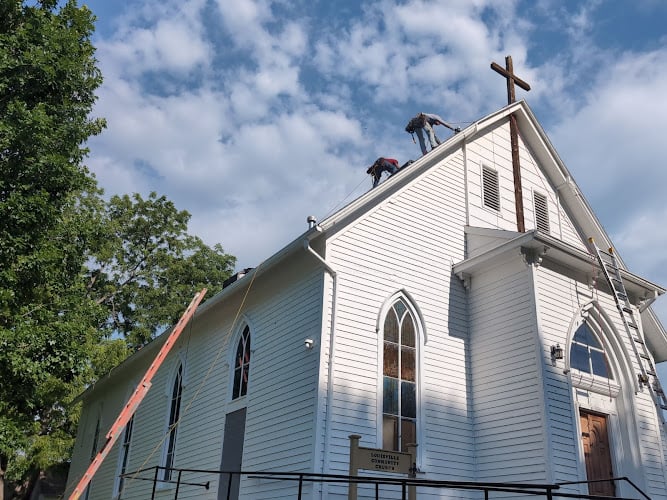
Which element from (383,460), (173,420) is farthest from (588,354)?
(173,420)

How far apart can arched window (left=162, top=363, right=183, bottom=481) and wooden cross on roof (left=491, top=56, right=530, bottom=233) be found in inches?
368

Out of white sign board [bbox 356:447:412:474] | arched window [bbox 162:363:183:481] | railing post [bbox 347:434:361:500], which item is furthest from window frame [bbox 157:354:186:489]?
white sign board [bbox 356:447:412:474]

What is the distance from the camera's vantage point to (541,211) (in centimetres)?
1529

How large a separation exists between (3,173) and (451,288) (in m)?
9.82

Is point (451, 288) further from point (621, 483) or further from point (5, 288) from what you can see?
point (5, 288)

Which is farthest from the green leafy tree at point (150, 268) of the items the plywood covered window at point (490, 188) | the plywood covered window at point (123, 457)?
the plywood covered window at point (490, 188)

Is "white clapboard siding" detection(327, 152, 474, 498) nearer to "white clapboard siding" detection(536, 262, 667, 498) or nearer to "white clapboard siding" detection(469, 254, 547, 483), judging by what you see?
"white clapboard siding" detection(469, 254, 547, 483)

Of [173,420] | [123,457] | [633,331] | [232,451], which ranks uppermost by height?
[633,331]

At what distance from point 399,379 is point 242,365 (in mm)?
3799

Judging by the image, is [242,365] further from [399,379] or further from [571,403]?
[571,403]

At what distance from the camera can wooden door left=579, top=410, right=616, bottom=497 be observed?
1102 cm

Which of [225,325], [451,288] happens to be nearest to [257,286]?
[225,325]

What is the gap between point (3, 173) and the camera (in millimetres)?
13688

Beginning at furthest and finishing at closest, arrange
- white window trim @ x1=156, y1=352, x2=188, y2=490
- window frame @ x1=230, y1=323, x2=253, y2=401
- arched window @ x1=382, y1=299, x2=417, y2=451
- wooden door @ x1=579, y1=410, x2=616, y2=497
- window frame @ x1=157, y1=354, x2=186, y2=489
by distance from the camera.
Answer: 1. white window trim @ x1=156, y1=352, x2=188, y2=490
2. window frame @ x1=157, y1=354, x2=186, y2=489
3. window frame @ x1=230, y1=323, x2=253, y2=401
4. wooden door @ x1=579, y1=410, x2=616, y2=497
5. arched window @ x1=382, y1=299, x2=417, y2=451
